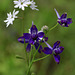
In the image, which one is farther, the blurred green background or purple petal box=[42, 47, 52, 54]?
the blurred green background

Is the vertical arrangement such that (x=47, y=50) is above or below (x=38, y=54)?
above

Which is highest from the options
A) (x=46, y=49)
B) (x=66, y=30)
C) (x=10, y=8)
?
(x=10, y=8)

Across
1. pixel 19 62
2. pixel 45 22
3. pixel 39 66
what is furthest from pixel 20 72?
pixel 45 22

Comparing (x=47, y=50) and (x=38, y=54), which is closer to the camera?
(x=47, y=50)

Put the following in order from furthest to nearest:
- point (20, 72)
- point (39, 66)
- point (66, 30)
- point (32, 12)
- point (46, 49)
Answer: point (32, 12) → point (66, 30) → point (39, 66) → point (20, 72) → point (46, 49)

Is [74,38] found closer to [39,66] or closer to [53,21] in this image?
[53,21]

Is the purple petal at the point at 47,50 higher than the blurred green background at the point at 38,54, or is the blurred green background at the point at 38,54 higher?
Answer: the purple petal at the point at 47,50

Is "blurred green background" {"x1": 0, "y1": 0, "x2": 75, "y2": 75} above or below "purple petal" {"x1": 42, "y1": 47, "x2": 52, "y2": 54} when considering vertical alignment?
below

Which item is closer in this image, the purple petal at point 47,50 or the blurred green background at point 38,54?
the purple petal at point 47,50
